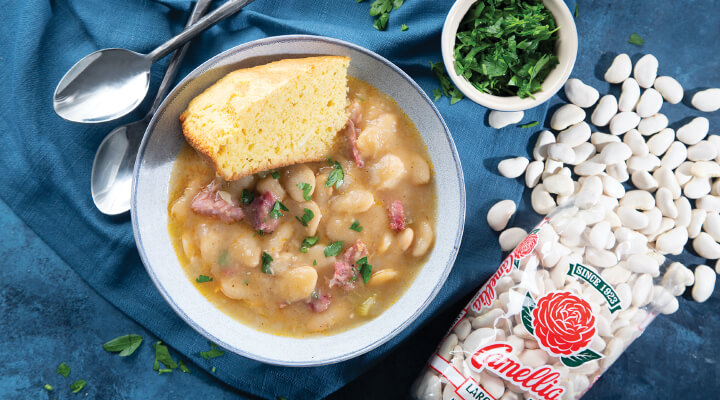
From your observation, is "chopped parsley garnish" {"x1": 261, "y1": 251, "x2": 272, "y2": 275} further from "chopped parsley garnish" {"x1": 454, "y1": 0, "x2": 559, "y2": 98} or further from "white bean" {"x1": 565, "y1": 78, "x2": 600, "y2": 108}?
"white bean" {"x1": 565, "y1": 78, "x2": 600, "y2": 108}

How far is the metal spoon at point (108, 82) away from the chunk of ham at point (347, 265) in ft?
5.14

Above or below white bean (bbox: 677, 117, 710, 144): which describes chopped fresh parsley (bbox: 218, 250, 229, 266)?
above

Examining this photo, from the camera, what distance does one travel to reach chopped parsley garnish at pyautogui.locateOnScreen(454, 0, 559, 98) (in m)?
3.41

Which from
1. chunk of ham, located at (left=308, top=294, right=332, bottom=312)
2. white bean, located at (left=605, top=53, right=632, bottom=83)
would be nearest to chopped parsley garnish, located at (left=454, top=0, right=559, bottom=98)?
white bean, located at (left=605, top=53, right=632, bottom=83)

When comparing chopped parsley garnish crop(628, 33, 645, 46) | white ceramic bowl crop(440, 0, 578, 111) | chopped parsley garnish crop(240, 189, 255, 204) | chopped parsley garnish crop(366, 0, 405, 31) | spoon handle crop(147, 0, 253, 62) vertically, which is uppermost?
spoon handle crop(147, 0, 253, 62)

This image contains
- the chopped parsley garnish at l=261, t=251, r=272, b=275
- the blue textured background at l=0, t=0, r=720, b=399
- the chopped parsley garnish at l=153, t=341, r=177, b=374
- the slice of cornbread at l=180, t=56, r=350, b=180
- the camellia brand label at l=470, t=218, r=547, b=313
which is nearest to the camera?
the slice of cornbread at l=180, t=56, r=350, b=180

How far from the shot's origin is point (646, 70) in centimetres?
376

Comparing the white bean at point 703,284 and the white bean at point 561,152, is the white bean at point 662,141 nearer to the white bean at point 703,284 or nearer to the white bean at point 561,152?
the white bean at point 561,152

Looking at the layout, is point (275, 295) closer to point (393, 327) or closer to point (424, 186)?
point (393, 327)

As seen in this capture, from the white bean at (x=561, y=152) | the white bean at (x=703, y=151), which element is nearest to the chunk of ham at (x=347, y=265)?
the white bean at (x=561, y=152)

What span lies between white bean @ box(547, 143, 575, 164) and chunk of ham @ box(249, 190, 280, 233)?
1925 millimetres

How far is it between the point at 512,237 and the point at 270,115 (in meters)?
1.81

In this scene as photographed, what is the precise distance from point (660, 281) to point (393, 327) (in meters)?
1.71

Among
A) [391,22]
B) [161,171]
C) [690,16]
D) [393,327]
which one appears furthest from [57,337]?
[690,16]
